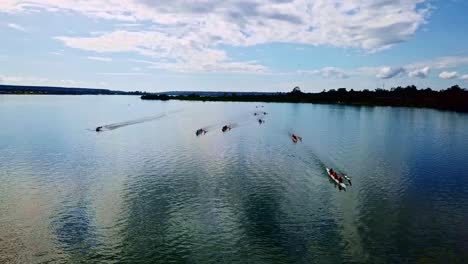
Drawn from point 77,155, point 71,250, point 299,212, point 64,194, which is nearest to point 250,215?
point 299,212

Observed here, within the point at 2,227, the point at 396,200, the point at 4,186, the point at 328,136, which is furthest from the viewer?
the point at 328,136

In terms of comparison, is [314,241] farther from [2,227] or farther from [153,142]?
[153,142]

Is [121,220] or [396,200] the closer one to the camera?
[121,220]

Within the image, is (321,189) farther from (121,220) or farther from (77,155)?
(77,155)

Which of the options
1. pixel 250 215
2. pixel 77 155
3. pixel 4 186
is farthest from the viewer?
pixel 77 155

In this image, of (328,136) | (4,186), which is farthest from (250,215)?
(328,136)

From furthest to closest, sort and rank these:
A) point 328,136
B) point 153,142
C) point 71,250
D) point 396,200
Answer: point 328,136, point 153,142, point 396,200, point 71,250
